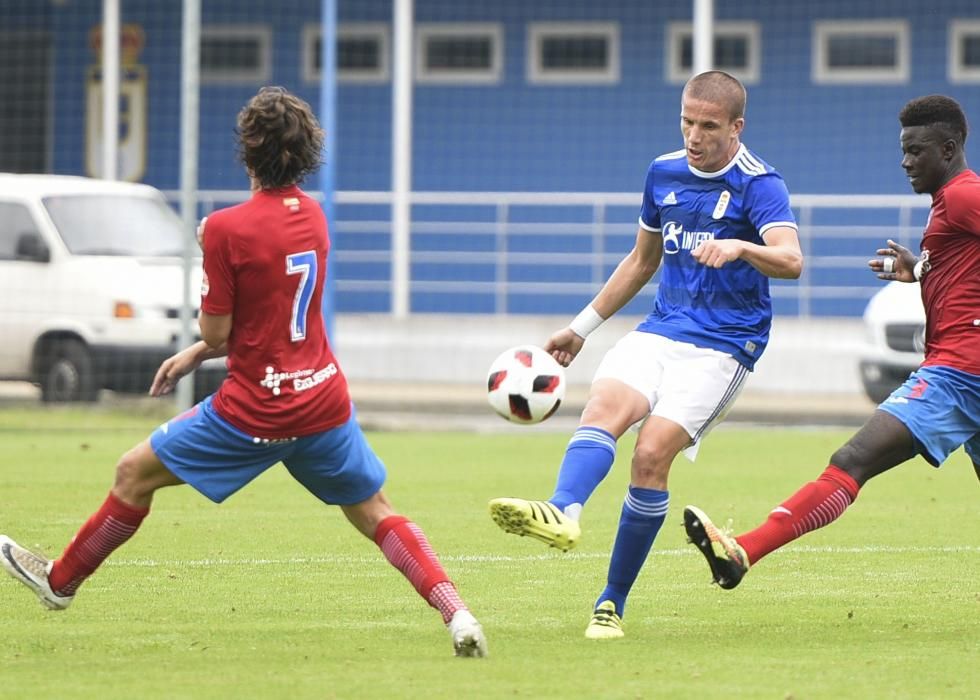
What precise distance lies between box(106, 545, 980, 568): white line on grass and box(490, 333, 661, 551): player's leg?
216 cm

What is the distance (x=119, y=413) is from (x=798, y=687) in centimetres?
1340

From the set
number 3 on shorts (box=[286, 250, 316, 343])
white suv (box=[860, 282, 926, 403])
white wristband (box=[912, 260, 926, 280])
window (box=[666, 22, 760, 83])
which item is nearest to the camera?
number 3 on shorts (box=[286, 250, 316, 343])

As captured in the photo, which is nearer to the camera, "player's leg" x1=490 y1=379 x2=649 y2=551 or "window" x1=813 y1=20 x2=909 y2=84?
"player's leg" x1=490 y1=379 x2=649 y2=551

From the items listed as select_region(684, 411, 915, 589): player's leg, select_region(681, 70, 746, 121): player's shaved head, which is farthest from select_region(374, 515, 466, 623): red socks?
select_region(681, 70, 746, 121): player's shaved head

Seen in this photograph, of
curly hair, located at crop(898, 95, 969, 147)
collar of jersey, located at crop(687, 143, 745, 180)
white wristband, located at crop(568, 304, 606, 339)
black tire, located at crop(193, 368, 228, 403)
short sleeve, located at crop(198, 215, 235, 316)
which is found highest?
curly hair, located at crop(898, 95, 969, 147)

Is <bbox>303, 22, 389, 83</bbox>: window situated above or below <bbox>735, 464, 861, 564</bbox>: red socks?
above

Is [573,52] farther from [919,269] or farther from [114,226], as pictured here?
[919,269]

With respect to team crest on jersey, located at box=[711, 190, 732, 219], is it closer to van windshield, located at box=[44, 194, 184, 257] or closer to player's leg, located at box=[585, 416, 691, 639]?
player's leg, located at box=[585, 416, 691, 639]

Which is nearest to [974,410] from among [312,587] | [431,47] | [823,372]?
[312,587]

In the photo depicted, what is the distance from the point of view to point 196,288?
58.2ft

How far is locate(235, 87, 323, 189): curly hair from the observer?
6.20m

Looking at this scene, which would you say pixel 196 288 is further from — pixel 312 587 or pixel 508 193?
pixel 312 587

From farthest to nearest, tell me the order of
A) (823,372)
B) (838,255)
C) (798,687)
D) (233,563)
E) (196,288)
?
(838,255) < (823,372) < (196,288) < (233,563) < (798,687)

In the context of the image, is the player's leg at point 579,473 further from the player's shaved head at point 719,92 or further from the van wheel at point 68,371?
the van wheel at point 68,371
